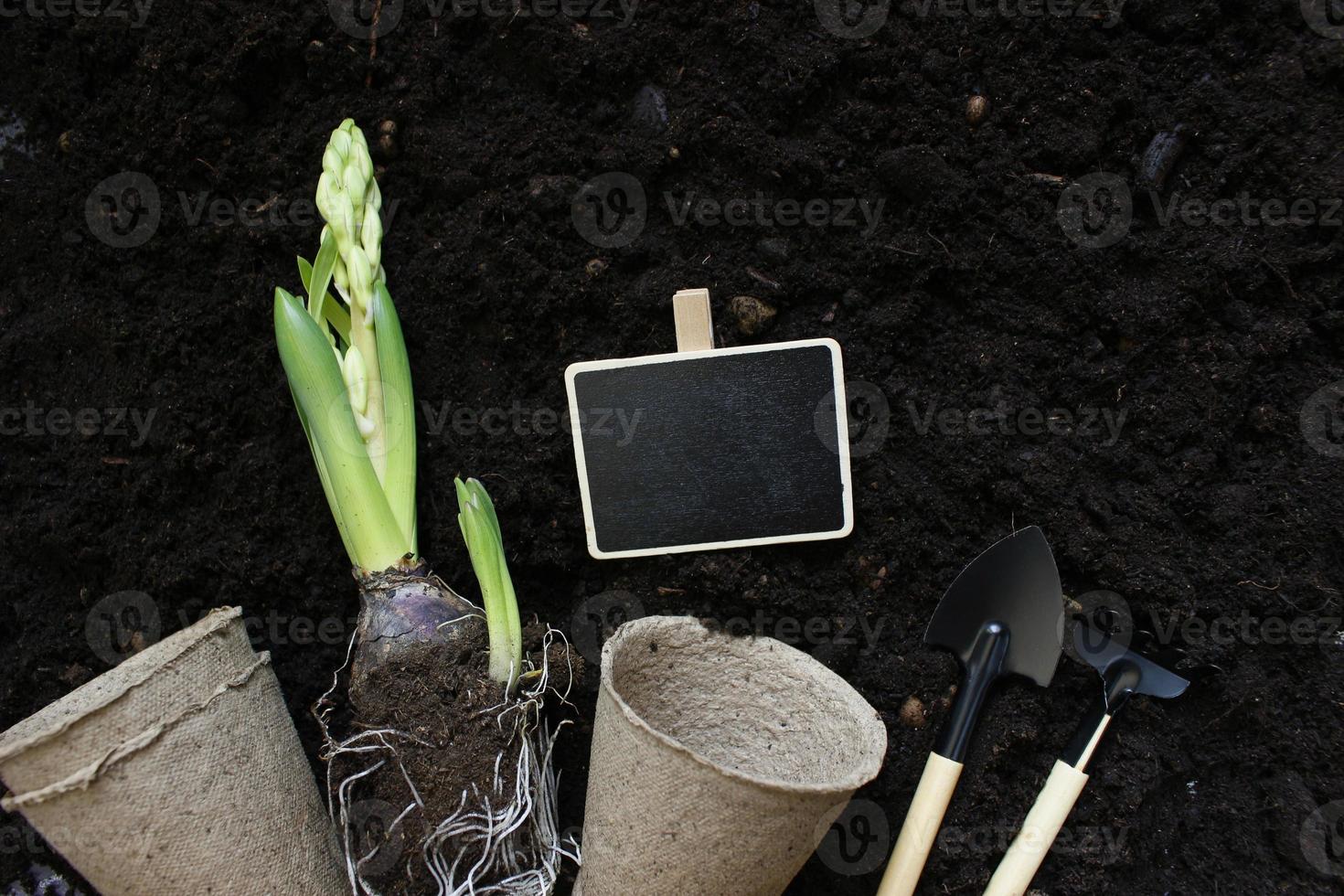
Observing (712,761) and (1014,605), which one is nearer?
(712,761)

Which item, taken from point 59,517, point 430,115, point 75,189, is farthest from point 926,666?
point 75,189

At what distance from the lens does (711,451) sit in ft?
4.00

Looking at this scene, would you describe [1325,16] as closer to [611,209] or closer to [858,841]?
[611,209]

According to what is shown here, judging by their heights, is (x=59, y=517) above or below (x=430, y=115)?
below

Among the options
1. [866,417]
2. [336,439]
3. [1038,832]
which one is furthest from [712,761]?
[336,439]

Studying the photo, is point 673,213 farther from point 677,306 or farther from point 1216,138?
point 1216,138

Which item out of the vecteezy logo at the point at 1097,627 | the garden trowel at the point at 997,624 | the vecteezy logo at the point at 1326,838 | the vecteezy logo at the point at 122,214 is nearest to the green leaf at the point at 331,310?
the vecteezy logo at the point at 122,214

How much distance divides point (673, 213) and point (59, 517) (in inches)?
37.4

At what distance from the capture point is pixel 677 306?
3.90ft

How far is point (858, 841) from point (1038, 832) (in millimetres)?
229

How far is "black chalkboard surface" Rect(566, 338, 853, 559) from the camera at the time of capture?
1.21m

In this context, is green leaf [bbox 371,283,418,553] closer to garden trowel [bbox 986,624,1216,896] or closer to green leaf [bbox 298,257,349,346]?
green leaf [bbox 298,257,349,346]

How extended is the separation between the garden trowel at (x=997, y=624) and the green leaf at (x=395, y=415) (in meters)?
0.72

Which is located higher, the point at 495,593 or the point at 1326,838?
the point at 495,593
